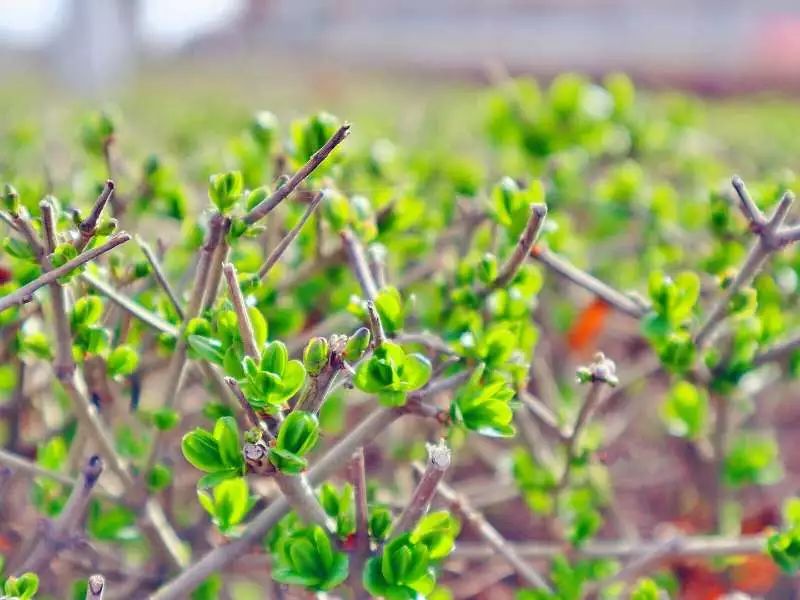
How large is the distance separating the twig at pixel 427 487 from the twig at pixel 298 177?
0.25 meters

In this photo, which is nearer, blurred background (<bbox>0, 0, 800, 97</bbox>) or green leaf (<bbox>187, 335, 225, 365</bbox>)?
green leaf (<bbox>187, 335, 225, 365</bbox>)

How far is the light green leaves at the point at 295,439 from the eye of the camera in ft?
2.41

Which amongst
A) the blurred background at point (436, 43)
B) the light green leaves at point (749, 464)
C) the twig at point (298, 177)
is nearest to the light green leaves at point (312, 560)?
the twig at point (298, 177)

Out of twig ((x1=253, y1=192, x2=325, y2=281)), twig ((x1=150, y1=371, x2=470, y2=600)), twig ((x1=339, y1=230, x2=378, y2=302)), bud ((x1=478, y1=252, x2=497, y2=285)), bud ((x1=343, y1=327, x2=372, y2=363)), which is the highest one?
twig ((x1=253, y1=192, x2=325, y2=281))

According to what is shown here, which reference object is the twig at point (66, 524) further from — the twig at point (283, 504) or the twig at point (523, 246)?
the twig at point (523, 246)

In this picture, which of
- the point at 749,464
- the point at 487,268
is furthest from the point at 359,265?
the point at 749,464

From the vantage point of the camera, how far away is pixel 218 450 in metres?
0.77

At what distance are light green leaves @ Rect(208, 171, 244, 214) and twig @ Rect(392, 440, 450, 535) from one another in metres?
0.29

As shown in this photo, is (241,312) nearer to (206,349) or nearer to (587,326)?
(206,349)

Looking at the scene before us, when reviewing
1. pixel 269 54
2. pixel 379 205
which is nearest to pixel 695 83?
pixel 269 54

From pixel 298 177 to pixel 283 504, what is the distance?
12.8 inches

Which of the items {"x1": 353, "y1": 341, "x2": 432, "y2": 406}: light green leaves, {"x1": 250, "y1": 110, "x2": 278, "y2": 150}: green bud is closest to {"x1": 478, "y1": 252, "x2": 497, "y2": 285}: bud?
{"x1": 353, "y1": 341, "x2": 432, "y2": 406}: light green leaves

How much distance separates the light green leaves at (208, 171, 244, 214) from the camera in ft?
2.80

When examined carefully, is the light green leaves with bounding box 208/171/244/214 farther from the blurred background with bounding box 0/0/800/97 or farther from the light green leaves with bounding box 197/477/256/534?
the blurred background with bounding box 0/0/800/97
